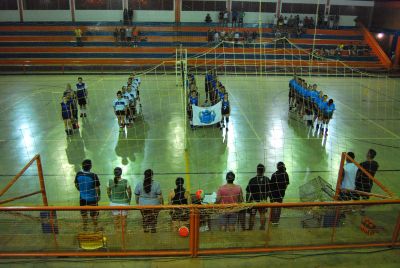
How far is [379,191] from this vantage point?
8.05 m

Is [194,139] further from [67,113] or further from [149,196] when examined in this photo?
[149,196]

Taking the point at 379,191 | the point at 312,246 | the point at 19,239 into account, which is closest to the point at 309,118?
the point at 379,191

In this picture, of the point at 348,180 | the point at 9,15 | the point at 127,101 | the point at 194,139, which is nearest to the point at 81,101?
the point at 127,101

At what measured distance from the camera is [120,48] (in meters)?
25.9

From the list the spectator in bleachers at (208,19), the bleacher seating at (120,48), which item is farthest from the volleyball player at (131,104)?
the spectator in bleachers at (208,19)

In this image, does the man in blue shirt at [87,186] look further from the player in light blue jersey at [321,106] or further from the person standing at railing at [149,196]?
the player in light blue jersey at [321,106]

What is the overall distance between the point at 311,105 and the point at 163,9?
1987 centimetres

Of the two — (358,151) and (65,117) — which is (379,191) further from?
(65,117)

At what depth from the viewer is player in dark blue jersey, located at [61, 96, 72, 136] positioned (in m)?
10.8

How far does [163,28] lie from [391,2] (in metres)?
18.6

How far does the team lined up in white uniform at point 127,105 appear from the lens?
11.4 m

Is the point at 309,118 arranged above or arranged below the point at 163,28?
below

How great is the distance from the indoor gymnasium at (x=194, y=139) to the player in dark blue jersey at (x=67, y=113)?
11 centimetres

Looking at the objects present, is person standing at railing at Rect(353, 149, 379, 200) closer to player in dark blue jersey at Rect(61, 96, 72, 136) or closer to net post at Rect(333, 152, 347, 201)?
net post at Rect(333, 152, 347, 201)
